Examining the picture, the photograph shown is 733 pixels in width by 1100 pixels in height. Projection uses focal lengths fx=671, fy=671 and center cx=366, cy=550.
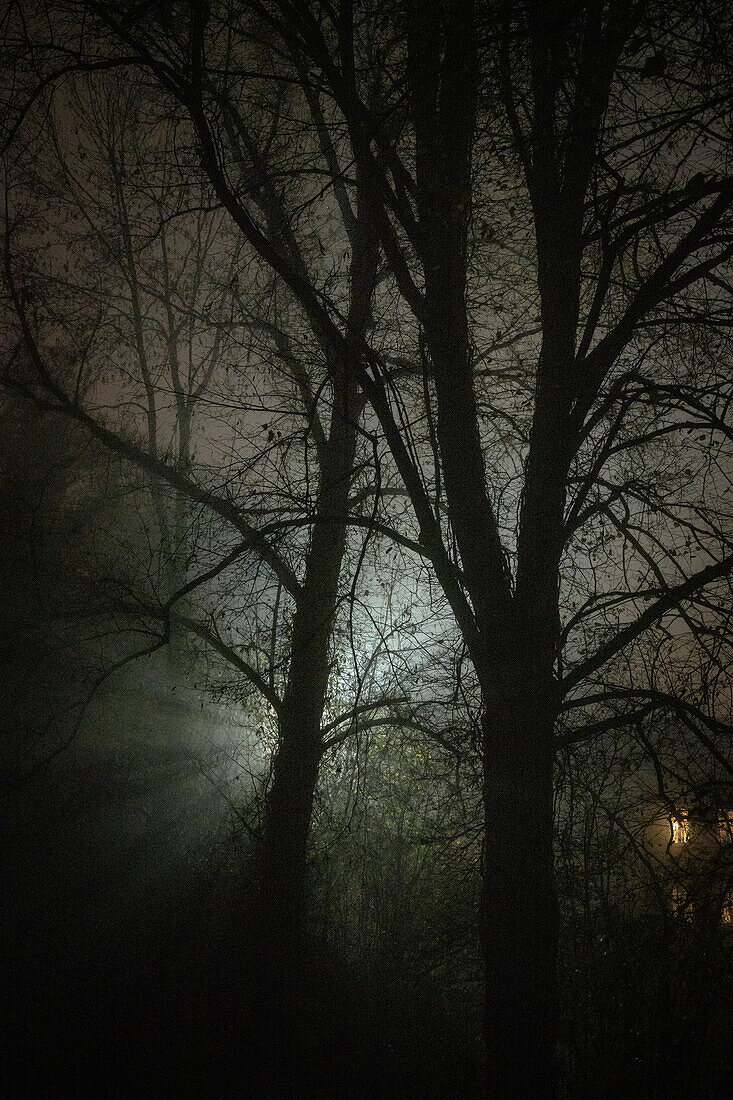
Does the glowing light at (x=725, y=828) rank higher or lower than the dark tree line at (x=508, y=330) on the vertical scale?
lower

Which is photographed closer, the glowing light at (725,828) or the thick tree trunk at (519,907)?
the thick tree trunk at (519,907)

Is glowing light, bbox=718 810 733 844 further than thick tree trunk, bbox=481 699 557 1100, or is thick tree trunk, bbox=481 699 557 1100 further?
glowing light, bbox=718 810 733 844

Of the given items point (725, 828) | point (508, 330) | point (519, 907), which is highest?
point (508, 330)

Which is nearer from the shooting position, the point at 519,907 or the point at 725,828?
the point at 519,907

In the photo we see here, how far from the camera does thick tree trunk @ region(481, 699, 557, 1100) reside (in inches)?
148

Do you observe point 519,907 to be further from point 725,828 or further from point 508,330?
point 508,330

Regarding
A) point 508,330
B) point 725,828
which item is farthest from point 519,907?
point 508,330

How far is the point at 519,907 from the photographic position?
3.87 meters

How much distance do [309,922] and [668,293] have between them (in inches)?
303

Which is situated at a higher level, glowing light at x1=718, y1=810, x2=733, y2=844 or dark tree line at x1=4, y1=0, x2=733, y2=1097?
dark tree line at x1=4, y1=0, x2=733, y2=1097

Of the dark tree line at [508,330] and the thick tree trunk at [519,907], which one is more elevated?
the dark tree line at [508,330]

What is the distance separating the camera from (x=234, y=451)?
4980 mm

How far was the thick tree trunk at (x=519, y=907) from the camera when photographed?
3.76 m

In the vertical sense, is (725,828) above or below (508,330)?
below
